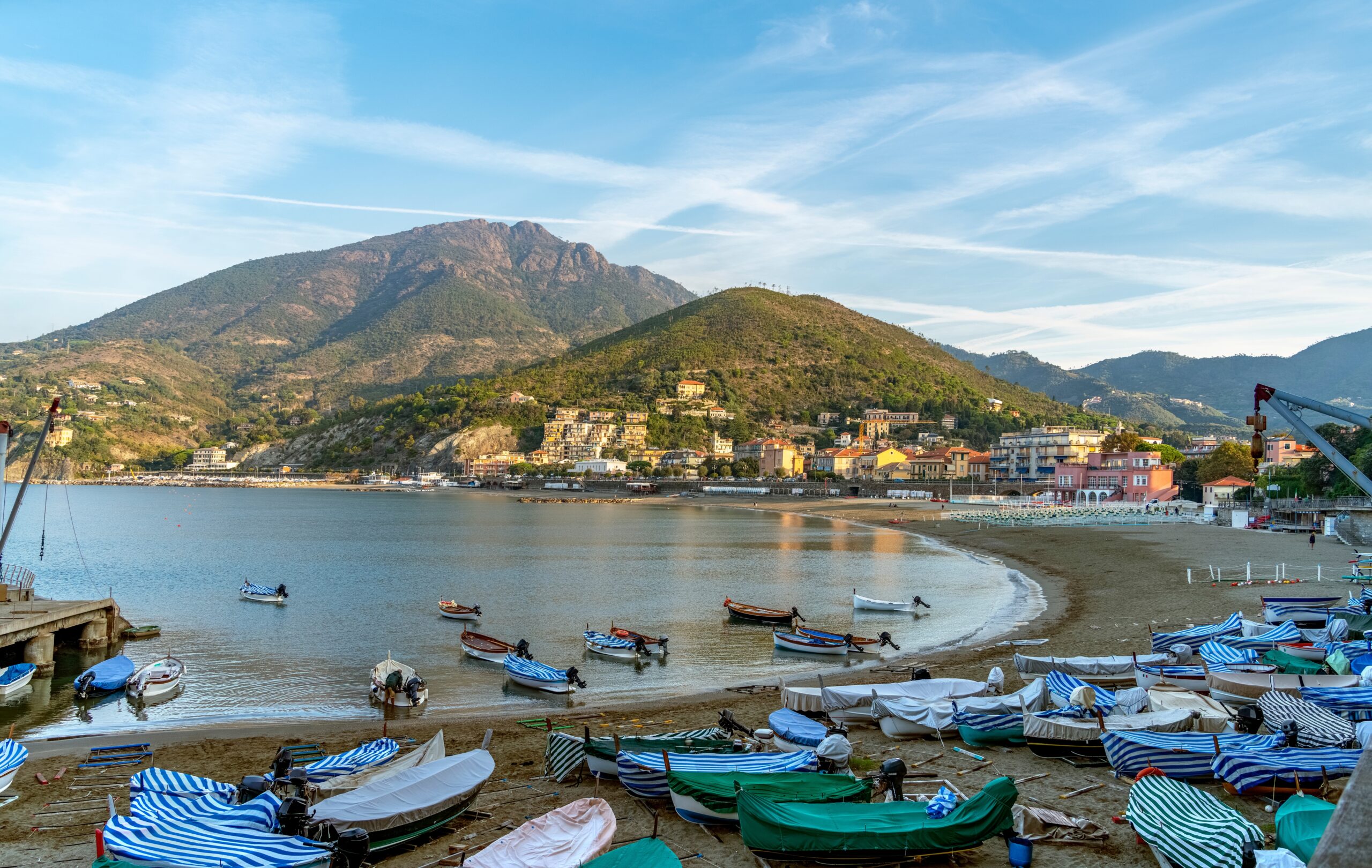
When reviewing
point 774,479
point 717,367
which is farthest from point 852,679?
point 717,367

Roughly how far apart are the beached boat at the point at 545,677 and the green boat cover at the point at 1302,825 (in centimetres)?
1451

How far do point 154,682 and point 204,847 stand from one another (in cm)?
1248

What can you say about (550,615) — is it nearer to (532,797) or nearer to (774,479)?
(532,797)

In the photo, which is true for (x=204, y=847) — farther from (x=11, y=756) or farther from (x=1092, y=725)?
(x=1092, y=725)

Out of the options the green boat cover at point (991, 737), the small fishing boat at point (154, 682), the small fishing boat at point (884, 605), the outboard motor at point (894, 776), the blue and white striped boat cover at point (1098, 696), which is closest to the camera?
the outboard motor at point (894, 776)

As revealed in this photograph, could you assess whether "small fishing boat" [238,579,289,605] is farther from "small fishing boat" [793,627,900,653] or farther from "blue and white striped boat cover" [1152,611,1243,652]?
"blue and white striped boat cover" [1152,611,1243,652]

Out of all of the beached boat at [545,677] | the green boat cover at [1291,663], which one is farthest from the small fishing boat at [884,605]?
the beached boat at [545,677]

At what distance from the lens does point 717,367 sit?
18425 centimetres

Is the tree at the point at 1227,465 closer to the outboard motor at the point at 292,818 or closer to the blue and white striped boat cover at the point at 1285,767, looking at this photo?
the blue and white striped boat cover at the point at 1285,767

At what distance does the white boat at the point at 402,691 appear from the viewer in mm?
18859

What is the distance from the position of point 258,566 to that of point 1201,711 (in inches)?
1789

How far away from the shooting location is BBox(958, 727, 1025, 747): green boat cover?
14.2 m

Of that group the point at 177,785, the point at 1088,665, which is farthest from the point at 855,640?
the point at 177,785

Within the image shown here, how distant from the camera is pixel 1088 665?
60.6 feet
